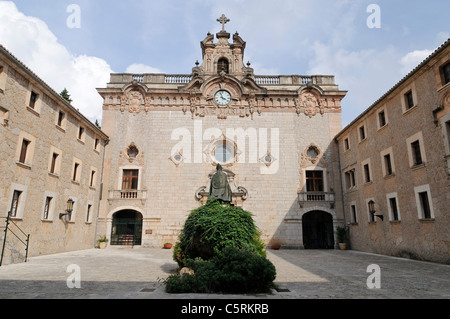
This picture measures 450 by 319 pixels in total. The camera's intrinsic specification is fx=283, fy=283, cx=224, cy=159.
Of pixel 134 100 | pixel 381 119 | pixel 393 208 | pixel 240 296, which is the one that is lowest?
pixel 240 296

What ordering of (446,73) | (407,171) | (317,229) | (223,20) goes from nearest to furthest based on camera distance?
(446,73), (407,171), (317,229), (223,20)

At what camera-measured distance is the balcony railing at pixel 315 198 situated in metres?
21.8

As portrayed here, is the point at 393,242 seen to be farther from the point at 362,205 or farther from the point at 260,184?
the point at 260,184

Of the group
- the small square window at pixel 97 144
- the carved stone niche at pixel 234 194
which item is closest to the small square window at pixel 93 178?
the small square window at pixel 97 144

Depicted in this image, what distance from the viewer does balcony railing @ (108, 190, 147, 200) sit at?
850 inches

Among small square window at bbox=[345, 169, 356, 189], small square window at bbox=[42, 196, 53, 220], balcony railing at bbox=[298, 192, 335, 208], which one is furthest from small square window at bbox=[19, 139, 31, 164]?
small square window at bbox=[345, 169, 356, 189]

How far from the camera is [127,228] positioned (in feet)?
71.3

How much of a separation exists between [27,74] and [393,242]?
20831 mm

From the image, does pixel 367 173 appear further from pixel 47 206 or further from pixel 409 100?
pixel 47 206

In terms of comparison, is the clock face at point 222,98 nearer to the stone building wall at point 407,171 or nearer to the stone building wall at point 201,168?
the stone building wall at point 201,168

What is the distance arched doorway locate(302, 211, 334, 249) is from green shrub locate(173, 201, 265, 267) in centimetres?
1515

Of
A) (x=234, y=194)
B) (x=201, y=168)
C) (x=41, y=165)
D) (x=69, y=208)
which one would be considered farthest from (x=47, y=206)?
(x=234, y=194)

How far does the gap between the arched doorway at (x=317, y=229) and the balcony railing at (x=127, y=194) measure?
13088 mm

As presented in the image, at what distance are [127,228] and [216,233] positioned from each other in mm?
15441
